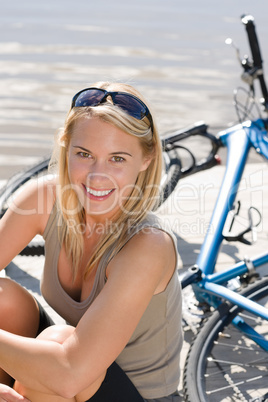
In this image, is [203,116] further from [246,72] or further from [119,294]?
[119,294]

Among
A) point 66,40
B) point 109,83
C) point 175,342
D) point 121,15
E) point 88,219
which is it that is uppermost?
point 121,15

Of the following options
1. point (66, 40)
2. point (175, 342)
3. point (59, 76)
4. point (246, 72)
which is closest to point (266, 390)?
point (175, 342)

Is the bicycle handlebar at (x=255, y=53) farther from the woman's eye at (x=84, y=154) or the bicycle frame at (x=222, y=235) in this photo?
the woman's eye at (x=84, y=154)

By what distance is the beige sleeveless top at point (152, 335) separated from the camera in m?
1.87

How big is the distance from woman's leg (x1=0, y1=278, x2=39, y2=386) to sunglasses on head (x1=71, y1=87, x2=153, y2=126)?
0.61 metres

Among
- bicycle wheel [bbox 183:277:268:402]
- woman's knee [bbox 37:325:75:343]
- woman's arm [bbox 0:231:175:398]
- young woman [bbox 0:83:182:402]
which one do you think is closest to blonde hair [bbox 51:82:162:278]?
young woman [bbox 0:83:182:402]

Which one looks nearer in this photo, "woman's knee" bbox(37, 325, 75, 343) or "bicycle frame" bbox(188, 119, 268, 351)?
"woman's knee" bbox(37, 325, 75, 343)

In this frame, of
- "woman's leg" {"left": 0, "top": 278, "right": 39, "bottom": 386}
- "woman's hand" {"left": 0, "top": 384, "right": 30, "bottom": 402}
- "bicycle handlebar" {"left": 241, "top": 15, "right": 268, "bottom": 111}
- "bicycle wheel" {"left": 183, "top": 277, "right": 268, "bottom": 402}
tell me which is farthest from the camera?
"bicycle handlebar" {"left": 241, "top": 15, "right": 268, "bottom": 111}

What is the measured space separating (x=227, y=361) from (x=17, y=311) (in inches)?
34.6

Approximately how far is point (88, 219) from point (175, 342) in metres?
0.46

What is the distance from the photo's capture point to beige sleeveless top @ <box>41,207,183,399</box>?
1.87 meters

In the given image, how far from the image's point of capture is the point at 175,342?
197 cm

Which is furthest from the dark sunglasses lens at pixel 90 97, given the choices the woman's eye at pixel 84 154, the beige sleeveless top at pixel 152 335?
the beige sleeveless top at pixel 152 335

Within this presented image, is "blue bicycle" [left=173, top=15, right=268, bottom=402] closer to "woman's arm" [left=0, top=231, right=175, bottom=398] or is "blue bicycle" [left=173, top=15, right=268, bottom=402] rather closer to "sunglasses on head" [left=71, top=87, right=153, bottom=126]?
"woman's arm" [left=0, top=231, right=175, bottom=398]
